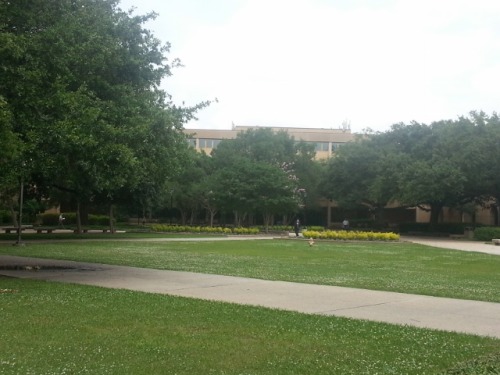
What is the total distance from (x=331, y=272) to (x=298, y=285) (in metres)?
3.32

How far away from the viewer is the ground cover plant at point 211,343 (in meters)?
6.39

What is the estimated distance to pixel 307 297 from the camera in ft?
39.5

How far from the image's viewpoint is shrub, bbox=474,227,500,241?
1706 inches

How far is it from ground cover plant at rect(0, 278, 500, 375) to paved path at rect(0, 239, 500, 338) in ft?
3.19

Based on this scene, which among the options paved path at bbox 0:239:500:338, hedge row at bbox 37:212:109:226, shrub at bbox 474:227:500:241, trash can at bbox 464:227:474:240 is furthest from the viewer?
hedge row at bbox 37:212:109:226

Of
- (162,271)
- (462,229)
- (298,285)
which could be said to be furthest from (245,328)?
(462,229)

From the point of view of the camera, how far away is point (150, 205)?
138 ft

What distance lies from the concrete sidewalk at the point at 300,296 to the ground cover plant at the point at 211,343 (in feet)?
3.13

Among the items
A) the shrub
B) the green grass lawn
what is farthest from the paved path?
the shrub

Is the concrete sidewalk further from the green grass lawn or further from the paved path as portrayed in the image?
the green grass lawn

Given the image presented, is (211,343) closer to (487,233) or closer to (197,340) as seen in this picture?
(197,340)

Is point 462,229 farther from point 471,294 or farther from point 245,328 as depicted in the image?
point 245,328

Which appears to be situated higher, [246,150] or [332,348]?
[246,150]


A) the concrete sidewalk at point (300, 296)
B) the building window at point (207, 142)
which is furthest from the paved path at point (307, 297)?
the building window at point (207, 142)
